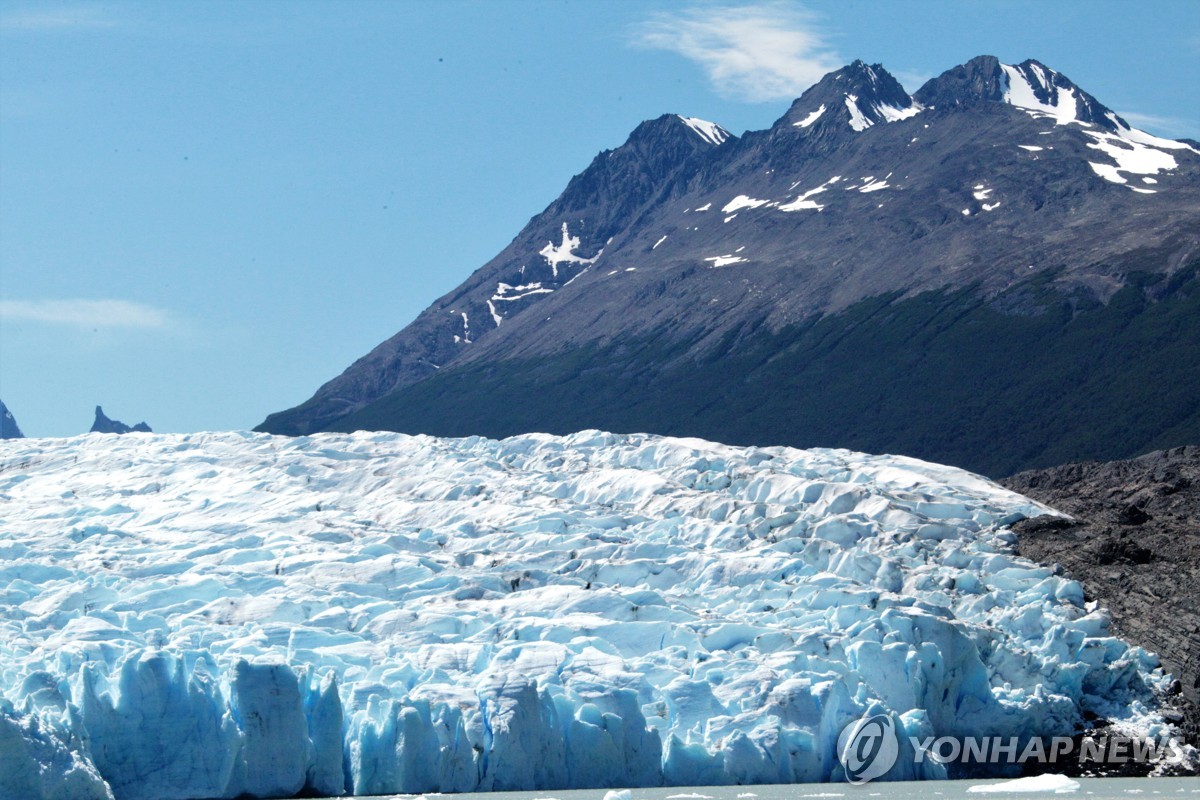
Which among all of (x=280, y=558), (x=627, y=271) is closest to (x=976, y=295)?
(x=627, y=271)

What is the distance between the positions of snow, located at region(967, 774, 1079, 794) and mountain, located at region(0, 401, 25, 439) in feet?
370

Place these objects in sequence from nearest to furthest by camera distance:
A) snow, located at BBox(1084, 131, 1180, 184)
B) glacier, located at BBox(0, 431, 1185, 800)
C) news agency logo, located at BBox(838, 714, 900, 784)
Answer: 1. glacier, located at BBox(0, 431, 1185, 800)
2. news agency logo, located at BBox(838, 714, 900, 784)
3. snow, located at BBox(1084, 131, 1180, 184)

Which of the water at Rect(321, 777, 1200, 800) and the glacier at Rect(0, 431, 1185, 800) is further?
the glacier at Rect(0, 431, 1185, 800)

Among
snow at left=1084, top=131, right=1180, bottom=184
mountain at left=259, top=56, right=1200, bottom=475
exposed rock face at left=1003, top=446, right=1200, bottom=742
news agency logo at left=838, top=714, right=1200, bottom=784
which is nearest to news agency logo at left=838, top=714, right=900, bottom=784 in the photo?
news agency logo at left=838, top=714, right=1200, bottom=784

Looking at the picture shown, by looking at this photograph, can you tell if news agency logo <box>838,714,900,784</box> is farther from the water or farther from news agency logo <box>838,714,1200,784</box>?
news agency logo <box>838,714,1200,784</box>

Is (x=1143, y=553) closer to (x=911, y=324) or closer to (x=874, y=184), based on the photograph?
(x=911, y=324)

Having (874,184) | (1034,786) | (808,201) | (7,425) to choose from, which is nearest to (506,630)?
(1034,786)

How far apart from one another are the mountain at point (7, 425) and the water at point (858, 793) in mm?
109461

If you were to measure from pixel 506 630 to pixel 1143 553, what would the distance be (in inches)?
806

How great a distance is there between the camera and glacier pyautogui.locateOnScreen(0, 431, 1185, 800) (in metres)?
29.5

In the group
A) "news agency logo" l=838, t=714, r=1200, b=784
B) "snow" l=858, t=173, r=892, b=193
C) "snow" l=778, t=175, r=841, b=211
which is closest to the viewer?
"news agency logo" l=838, t=714, r=1200, b=784

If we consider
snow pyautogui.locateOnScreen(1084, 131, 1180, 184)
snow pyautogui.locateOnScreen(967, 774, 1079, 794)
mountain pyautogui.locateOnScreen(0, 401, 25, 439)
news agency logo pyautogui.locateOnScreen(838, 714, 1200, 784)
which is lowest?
snow pyautogui.locateOnScreen(967, 774, 1079, 794)

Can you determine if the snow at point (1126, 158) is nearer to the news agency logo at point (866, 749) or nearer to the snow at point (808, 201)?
the snow at point (808, 201)

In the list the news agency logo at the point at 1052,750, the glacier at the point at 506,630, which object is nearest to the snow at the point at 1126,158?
the glacier at the point at 506,630
